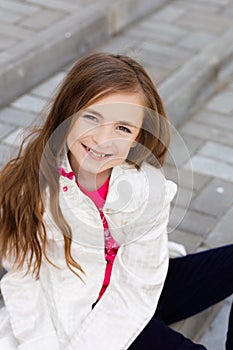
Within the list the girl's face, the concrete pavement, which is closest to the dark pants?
the concrete pavement

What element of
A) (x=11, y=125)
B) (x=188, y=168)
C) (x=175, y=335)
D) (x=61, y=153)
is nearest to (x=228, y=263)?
(x=175, y=335)

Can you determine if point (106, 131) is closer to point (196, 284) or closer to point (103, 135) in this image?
point (103, 135)

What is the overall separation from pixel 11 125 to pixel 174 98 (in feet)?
2.38

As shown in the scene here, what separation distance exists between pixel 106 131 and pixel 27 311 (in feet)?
1.71

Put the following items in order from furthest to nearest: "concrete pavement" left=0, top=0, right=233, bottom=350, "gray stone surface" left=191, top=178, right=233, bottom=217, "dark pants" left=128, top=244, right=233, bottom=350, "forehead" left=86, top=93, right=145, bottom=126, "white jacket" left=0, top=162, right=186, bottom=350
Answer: "gray stone surface" left=191, top=178, right=233, bottom=217, "concrete pavement" left=0, top=0, right=233, bottom=350, "dark pants" left=128, top=244, right=233, bottom=350, "white jacket" left=0, top=162, right=186, bottom=350, "forehead" left=86, top=93, right=145, bottom=126

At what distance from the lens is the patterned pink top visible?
1.68 meters

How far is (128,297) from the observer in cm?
177

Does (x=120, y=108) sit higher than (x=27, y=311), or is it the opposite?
(x=120, y=108)

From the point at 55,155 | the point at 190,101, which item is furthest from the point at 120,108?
the point at 190,101

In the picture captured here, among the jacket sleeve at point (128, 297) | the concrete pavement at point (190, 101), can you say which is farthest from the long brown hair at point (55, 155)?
the concrete pavement at point (190, 101)

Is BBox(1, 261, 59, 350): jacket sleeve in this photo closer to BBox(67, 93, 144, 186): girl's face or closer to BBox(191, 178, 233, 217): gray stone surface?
BBox(67, 93, 144, 186): girl's face

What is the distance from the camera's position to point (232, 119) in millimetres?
3195

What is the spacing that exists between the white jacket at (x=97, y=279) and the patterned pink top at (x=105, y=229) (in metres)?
0.01

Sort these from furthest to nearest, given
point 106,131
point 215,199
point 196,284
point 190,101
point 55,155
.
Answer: point 190,101 → point 215,199 → point 196,284 → point 55,155 → point 106,131
